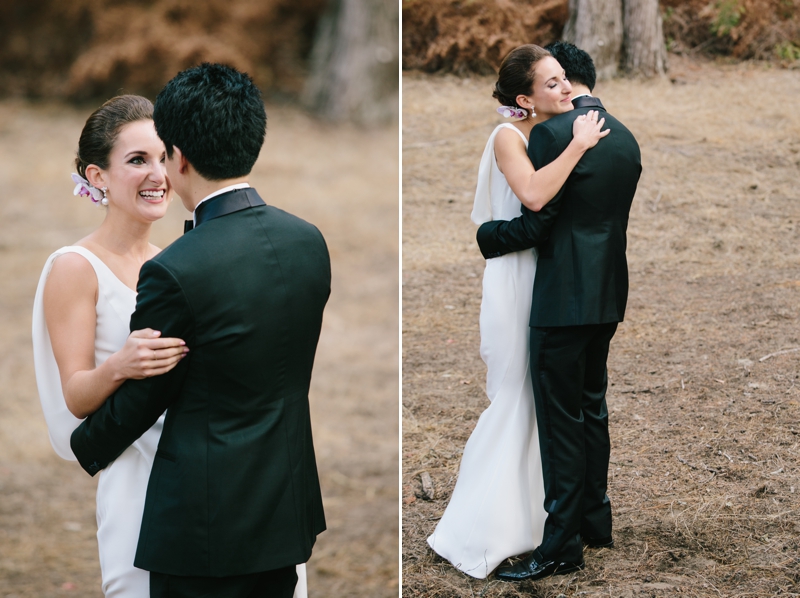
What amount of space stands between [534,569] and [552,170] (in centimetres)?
128

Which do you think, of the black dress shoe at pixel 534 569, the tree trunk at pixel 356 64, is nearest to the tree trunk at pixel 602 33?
the tree trunk at pixel 356 64

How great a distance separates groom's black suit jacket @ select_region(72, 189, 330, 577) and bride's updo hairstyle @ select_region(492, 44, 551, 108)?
3.71ft

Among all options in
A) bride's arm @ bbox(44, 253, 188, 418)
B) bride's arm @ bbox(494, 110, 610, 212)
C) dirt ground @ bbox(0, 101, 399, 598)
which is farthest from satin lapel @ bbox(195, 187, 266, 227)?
dirt ground @ bbox(0, 101, 399, 598)

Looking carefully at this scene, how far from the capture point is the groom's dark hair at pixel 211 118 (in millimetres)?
1805

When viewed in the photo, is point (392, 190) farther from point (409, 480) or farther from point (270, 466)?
point (270, 466)

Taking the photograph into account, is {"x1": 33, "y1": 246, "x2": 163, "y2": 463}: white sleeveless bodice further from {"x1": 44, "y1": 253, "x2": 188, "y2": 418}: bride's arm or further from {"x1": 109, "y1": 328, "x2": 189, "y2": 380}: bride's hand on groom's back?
{"x1": 109, "y1": 328, "x2": 189, "y2": 380}: bride's hand on groom's back

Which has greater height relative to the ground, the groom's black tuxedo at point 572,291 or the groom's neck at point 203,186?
the groom's neck at point 203,186

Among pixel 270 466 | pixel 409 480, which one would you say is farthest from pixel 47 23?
pixel 270 466

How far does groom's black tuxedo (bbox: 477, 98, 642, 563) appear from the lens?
8.96 ft

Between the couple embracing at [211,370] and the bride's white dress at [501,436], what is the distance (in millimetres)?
1079

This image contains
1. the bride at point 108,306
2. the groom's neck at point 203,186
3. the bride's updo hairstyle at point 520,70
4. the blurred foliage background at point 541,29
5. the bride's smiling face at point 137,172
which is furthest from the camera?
the blurred foliage background at point 541,29

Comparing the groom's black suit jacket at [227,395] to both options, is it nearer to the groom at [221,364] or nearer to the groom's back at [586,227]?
the groom at [221,364]

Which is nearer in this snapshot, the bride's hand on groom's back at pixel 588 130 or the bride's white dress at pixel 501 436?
the bride's hand on groom's back at pixel 588 130

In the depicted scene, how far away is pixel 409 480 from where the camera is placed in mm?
4094
